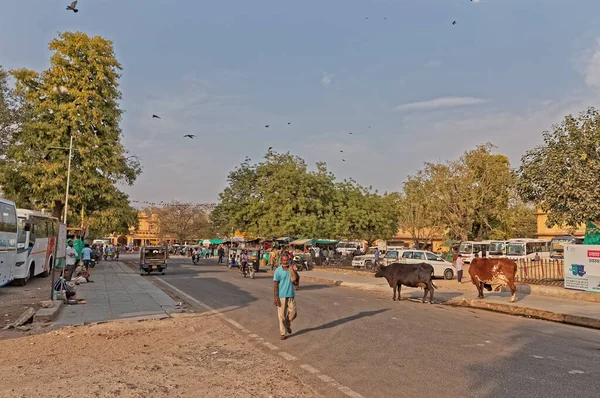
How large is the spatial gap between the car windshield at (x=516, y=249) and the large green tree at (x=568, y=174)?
19029mm

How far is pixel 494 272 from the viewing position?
16734mm

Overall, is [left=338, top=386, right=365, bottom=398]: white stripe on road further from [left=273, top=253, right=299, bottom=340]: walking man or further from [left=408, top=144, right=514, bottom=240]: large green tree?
[left=408, top=144, right=514, bottom=240]: large green tree

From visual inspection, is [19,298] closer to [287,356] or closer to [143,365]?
[143,365]

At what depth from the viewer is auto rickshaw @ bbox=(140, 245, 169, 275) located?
1201 inches

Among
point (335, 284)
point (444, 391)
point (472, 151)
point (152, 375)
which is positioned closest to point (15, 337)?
point (152, 375)

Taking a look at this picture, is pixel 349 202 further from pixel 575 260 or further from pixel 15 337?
pixel 15 337

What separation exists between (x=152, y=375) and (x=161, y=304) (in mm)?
8444

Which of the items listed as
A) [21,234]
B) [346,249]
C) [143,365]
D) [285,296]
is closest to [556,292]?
[285,296]

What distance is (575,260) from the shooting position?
1716 centimetres

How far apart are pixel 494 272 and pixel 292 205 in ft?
94.2

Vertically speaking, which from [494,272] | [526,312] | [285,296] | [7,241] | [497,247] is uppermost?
[497,247]

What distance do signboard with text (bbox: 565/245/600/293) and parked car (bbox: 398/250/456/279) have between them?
37.2 ft

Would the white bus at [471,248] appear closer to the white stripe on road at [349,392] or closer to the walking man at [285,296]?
the walking man at [285,296]

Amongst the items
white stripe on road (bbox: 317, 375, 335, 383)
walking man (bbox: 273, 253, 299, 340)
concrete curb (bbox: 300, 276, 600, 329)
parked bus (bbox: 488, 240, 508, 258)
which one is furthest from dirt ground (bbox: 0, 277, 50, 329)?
parked bus (bbox: 488, 240, 508, 258)
